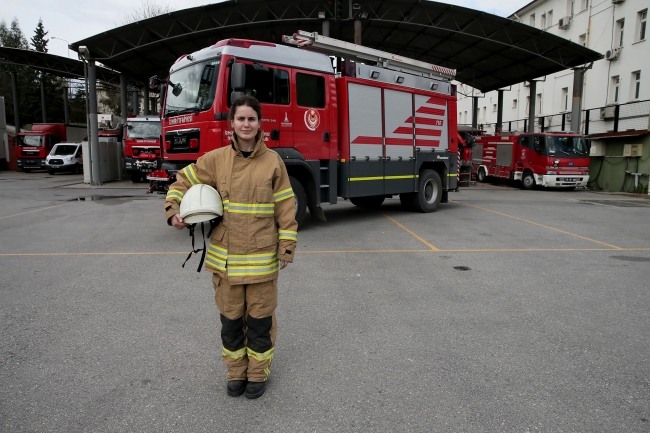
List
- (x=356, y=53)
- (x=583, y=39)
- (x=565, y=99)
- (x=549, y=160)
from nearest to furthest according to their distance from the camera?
(x=356, y=53)
(x=549, y=160)
(x=583, y=39)
(x=565, y=99)

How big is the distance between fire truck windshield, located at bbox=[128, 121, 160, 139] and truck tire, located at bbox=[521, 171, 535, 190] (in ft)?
53.0

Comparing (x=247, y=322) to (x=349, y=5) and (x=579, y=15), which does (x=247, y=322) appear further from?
(x=579, y=15)

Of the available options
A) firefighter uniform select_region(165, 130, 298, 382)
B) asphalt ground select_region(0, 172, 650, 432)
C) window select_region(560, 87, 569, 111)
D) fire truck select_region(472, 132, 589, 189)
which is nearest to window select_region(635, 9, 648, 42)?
window select_region(560, 87, 569, 111)

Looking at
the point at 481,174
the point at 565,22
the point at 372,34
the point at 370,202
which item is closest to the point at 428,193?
the point at 370,202

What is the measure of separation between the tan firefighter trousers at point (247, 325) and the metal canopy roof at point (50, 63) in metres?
31.9

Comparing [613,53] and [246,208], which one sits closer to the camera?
[246,208]

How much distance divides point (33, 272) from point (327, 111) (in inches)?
215

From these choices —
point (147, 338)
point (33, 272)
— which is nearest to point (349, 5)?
point (33, 272)

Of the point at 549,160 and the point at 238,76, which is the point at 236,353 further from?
the point at 549,160

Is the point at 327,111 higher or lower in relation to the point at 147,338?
higher

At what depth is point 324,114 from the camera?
29.5 ft

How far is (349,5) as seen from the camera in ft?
58.5

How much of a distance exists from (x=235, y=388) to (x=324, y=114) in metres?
6.66

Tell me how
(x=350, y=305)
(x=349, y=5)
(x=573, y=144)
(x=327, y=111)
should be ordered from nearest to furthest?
(x=350, y=305) → (x=327, y=111) → (x=349, y=5) → (x=573, y=144)
